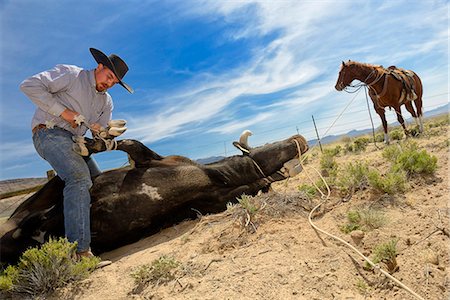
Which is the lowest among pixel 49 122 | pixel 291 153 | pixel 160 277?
pixel 160 277

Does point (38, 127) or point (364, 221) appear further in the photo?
point (38, 127)

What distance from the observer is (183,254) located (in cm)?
295

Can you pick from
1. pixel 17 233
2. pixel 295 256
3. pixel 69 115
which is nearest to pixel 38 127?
pixel 69 115

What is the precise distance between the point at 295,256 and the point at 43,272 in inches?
80.7

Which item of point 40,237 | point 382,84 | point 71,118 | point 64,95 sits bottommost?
point 40,237

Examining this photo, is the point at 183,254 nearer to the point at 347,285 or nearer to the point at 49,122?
the point at 347,285

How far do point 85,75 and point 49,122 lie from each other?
675 mm

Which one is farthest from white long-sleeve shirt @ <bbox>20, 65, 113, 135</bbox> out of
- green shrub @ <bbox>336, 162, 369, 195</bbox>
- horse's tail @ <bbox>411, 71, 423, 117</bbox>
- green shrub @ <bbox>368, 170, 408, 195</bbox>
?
horse's tail @ <bbox>411, 71, 423, 117</bbox>

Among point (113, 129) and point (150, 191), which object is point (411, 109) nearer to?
point (150, 191)

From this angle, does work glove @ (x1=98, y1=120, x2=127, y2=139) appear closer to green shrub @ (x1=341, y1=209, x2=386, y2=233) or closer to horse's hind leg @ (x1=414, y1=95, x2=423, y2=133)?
green shrub @ (x1=341, y1=209, x2=386, y2=233)

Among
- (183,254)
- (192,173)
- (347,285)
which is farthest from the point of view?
(192,173)

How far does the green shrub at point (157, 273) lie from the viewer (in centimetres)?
249

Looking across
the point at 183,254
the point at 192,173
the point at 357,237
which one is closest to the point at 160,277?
the point at 183,254

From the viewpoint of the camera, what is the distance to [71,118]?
3.32 meters
